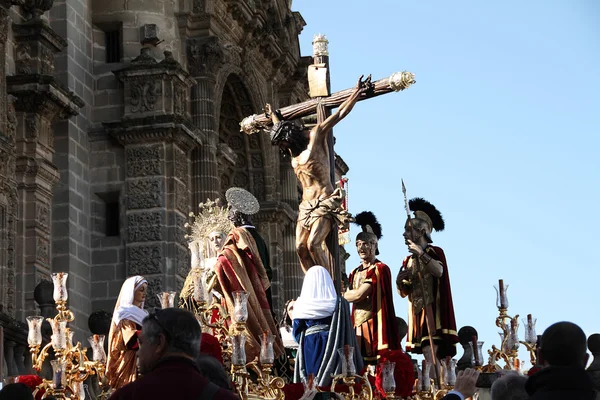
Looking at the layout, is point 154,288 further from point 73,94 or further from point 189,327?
point 189,327

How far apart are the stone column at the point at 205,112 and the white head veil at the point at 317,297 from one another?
1247 centimetres

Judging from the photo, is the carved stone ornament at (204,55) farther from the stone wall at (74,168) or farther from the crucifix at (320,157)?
the crucifix at (320,157)

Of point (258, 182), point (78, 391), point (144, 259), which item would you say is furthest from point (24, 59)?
point (78, 391)

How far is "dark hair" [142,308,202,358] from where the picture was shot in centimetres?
632

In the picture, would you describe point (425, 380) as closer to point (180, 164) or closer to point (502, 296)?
point (502, 296)

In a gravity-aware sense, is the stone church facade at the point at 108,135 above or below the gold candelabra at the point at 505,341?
A: above

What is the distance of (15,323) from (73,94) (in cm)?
532

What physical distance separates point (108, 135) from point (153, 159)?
86 cm

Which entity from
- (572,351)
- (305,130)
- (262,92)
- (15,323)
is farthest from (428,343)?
(262,92)

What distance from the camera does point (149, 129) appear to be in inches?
933

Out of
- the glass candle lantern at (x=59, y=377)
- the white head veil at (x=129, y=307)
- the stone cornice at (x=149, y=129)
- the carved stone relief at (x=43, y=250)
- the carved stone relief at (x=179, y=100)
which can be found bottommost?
the glass candle lantern at (x=59, y=377)

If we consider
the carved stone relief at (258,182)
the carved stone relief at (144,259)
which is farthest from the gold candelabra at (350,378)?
the carved stone relief at (258,182)

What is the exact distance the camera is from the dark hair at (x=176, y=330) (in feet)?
20.7

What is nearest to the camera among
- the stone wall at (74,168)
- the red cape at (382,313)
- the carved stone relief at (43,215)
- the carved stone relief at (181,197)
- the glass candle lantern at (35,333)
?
the glass candle lantern at (35,333)
